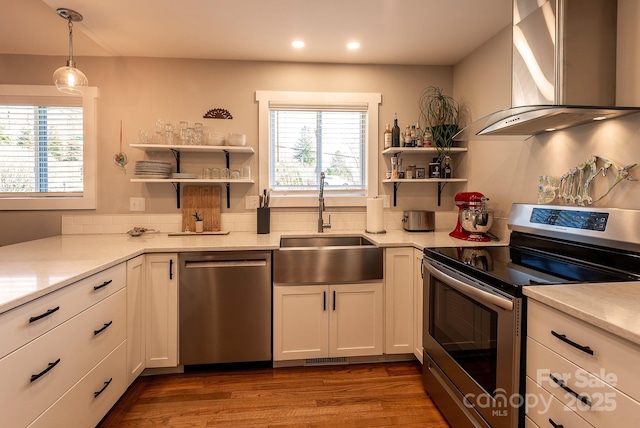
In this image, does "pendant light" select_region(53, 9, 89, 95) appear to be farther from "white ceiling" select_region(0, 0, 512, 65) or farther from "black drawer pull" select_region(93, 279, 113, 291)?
"black drawer pull" select_region(93, 279, 113, 291)

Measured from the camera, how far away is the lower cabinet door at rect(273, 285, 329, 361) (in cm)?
221

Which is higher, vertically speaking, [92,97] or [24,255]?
[92,97]

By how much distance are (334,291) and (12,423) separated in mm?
1617

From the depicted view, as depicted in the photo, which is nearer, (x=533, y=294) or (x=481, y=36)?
(x=533, y=294)

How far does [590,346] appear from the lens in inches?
36.4

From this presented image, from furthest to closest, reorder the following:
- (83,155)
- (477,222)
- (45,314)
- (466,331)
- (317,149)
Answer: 1. (317,149)
2. (83,155)
3. (477,222)
4. (466,331)
5. (45,314)

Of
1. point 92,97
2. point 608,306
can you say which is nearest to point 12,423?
point 608,306

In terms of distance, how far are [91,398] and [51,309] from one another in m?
0.59

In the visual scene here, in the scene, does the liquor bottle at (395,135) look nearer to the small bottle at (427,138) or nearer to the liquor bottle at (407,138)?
the liquor bottle at (407,138)

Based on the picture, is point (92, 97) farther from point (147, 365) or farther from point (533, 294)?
point (533, 294)

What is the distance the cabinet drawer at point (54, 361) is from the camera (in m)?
1.10

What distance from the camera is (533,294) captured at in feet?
3.67

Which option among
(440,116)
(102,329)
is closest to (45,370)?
(102,329)

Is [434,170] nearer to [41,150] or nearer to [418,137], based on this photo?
[418,137]
